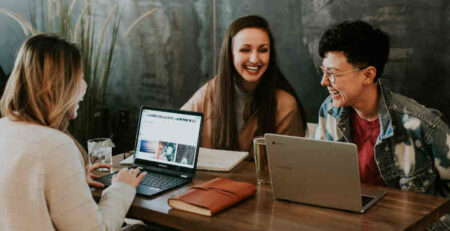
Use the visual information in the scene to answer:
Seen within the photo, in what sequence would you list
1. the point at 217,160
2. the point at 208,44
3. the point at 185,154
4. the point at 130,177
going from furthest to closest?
1. the point at 208,44
2. the point at 217,160
3. the point at 185,154
4. the point at 130,177

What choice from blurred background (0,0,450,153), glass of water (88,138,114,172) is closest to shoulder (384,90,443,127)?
blurred background (0,0,450,153)

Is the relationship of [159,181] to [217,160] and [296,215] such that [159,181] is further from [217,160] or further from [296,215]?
[296,215]

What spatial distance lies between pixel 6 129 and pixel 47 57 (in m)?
0.24

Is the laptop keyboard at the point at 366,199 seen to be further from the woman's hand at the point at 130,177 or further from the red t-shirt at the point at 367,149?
the woman's hand at the point at 130,177

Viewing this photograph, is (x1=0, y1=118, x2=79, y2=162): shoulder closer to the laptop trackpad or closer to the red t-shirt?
the laptop trackpad

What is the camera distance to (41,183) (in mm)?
1396

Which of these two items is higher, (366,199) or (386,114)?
(386,114)

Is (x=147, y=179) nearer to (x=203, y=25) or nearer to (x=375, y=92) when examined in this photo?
(x=375, y=92)

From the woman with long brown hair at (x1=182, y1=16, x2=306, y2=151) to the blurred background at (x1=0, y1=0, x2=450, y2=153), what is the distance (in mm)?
469

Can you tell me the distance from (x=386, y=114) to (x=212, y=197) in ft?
2.68

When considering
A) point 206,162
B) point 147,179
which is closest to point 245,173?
point 206,162

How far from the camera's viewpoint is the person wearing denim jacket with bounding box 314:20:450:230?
190 cm

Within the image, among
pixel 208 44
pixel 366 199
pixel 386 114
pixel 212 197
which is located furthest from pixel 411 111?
pixel 208 44

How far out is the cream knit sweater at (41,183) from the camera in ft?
4.59
